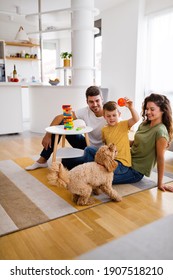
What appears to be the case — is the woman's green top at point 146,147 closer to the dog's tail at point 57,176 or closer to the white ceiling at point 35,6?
the dog's tail at point 57,176

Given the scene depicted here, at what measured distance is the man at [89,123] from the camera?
2.18 metres

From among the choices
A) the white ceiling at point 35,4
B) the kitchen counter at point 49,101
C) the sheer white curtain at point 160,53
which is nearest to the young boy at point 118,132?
the kitchen counter at point 49,101

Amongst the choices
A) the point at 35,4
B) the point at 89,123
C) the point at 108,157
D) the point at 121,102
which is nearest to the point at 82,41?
the point at 35,4

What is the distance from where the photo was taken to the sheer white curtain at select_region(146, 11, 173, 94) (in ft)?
13.7

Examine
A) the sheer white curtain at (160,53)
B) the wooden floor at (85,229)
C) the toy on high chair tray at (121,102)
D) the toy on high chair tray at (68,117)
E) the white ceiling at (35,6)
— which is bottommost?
the wooden floor at (85,229)

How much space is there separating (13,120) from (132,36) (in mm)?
2594

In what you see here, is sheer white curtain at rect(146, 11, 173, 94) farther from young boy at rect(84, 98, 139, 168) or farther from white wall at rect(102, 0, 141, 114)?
young boy at rect(84, 98, 139, 168)

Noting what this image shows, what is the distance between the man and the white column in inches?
72.2

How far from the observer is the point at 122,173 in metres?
2.00

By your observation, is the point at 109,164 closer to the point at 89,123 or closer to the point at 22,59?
the point at 89,123

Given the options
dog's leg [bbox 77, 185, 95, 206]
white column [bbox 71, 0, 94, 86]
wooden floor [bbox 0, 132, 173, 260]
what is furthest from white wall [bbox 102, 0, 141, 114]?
dog's leg [bbox 77, 185, 95, 206]

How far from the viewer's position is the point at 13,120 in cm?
418

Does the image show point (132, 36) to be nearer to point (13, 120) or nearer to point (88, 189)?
point (13, 120)
